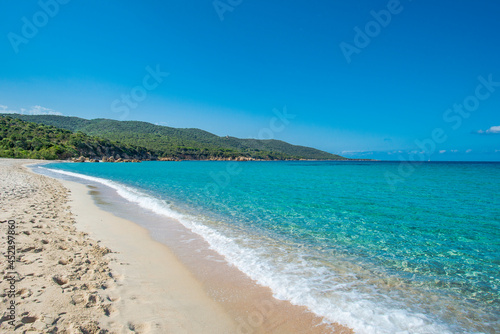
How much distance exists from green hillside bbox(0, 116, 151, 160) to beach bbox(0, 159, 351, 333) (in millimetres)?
84701

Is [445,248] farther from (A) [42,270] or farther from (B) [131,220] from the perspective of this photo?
(B) [131,220]

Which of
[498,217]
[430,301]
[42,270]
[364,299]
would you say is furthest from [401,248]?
[42,270]

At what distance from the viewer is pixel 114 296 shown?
4.50 m

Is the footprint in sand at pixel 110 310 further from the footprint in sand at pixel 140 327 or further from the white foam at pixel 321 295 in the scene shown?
the white foam at pixel 321 295

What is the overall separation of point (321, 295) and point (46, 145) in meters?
107

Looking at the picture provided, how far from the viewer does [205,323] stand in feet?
13.2

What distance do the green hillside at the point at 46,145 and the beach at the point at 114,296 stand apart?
84701mm

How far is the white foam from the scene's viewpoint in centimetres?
412

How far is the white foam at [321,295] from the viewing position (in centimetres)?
412
